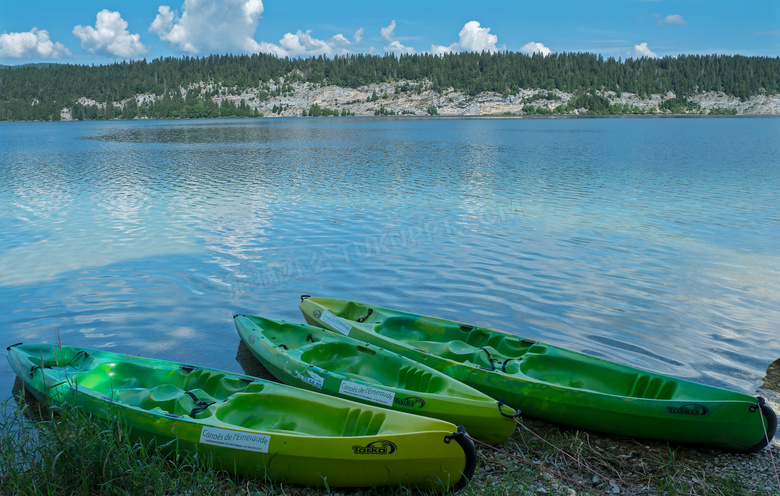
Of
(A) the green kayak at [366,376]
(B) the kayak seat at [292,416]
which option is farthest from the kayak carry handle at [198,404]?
(A) the green kayak at [366,376]

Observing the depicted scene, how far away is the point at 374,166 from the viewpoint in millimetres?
35906

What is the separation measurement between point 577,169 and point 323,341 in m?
28.8

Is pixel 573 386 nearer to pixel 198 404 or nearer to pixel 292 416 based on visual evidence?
pixel 292 416

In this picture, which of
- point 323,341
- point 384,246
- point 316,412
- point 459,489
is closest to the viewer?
point 459,489

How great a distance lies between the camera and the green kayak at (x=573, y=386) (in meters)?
5.66

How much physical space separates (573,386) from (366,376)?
2.58m

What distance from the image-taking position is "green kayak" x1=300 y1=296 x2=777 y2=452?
5.66 m

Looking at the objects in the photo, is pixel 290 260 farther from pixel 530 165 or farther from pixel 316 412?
pixel 530 165

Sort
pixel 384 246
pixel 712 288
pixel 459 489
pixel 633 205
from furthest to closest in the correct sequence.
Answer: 1. pixel 633 205
2. pixel 384 246
3. pixel 712 288
4. pixel 459 489

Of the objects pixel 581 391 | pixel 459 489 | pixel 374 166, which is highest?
pixel 374 166

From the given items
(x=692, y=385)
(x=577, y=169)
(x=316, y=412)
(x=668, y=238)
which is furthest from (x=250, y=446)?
(x=577, y=169)

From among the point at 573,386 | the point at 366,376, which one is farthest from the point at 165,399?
the point at 573,386

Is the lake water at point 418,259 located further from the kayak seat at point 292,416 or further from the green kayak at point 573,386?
the kayak seat at point 292,416

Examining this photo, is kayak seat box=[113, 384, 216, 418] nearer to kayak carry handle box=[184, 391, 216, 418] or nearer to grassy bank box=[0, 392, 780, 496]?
kayak carry handle box=[184, 391, 216, 418]
